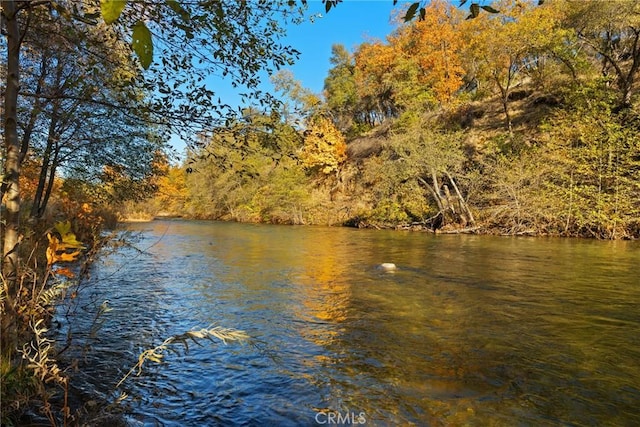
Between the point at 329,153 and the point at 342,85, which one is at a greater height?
the point at 342,85

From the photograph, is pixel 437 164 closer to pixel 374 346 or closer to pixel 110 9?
pixel 374 346

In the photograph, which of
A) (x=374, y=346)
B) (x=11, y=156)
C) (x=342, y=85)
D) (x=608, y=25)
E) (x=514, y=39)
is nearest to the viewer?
(x=11, y=156)

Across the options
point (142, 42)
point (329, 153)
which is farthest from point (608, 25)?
point (142, 42)

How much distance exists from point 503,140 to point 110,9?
31597 millimetres

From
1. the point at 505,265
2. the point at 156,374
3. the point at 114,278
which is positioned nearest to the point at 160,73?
the point at 156,374

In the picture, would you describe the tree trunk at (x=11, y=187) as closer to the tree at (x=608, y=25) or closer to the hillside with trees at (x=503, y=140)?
the hillside with trees at (x=503, y=140)

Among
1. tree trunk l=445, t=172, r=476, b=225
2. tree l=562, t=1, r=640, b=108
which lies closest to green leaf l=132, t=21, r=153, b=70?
tree trunk l=445, t=172, r=476, b=225

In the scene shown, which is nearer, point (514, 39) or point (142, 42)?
point (142, 42)

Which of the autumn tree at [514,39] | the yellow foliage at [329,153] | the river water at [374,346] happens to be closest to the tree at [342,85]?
the yellow foliage at [329,153]

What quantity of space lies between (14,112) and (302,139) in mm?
2833

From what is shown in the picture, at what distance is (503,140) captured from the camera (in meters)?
29.4

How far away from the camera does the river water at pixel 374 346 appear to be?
4379 millimetres

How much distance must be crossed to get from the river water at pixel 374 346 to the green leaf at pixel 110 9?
295 cm

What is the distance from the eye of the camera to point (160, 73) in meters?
5.00
